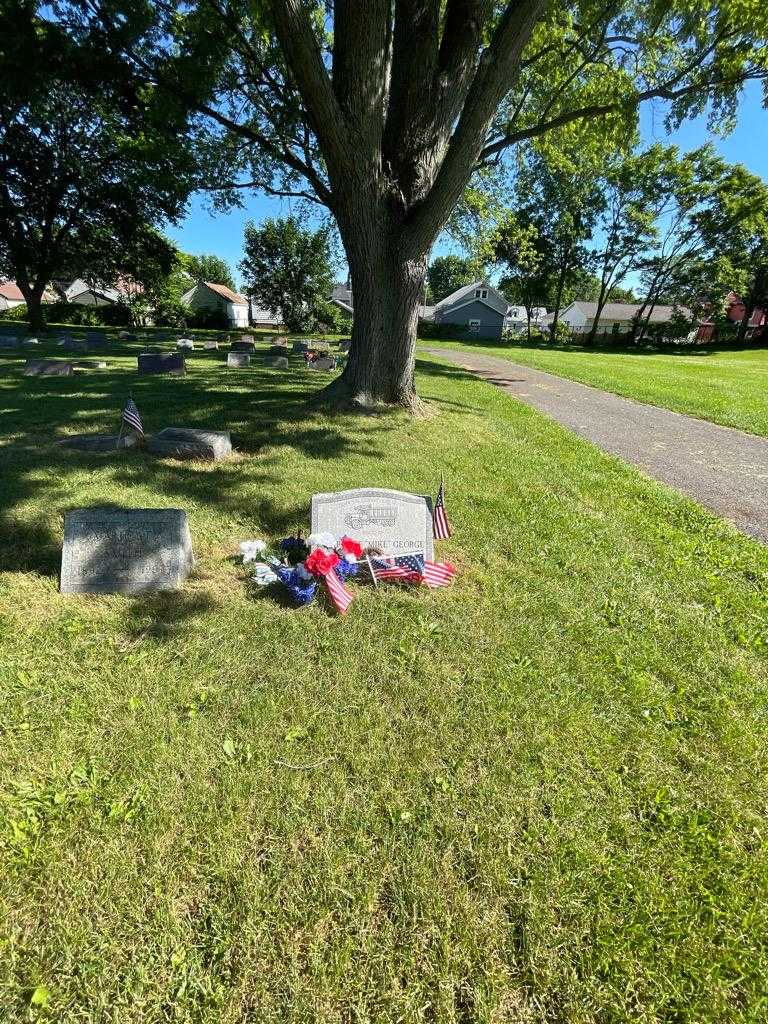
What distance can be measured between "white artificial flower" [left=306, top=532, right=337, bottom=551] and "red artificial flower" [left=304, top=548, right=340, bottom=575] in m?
0.10

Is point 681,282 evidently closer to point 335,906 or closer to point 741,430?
point 741,430

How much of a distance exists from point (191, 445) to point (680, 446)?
26.0ft

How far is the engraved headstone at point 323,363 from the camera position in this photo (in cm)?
1639

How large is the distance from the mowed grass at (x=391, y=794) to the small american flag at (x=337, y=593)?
0.15 meters

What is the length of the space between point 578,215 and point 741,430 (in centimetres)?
4108

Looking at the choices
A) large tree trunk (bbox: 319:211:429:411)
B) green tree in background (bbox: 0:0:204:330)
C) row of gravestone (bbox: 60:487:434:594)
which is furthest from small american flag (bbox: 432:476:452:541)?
green tree in background (bbox: 0:0:204:330)

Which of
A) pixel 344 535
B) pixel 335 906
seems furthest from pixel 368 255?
pixel 335 906

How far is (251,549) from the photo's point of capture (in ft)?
12.0

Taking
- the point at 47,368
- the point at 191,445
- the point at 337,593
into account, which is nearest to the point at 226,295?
the point at 47,368

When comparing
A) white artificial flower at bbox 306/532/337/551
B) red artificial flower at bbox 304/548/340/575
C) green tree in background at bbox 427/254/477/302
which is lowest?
red artificial flower at bbox 304/548/340/575

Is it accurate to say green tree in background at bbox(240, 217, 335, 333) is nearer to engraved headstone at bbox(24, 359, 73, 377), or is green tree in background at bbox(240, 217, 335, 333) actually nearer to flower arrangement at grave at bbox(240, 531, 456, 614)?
engraved headstone at bbox(24, 359, 73, 377)

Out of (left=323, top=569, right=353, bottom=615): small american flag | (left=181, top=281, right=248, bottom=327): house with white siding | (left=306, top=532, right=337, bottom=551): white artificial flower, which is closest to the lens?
(left=323, top=569, right=353, bottom=615): small american flag

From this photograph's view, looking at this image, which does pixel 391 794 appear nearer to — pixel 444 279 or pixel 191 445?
pixel 191 445

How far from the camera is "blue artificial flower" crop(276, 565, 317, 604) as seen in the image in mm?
3230
